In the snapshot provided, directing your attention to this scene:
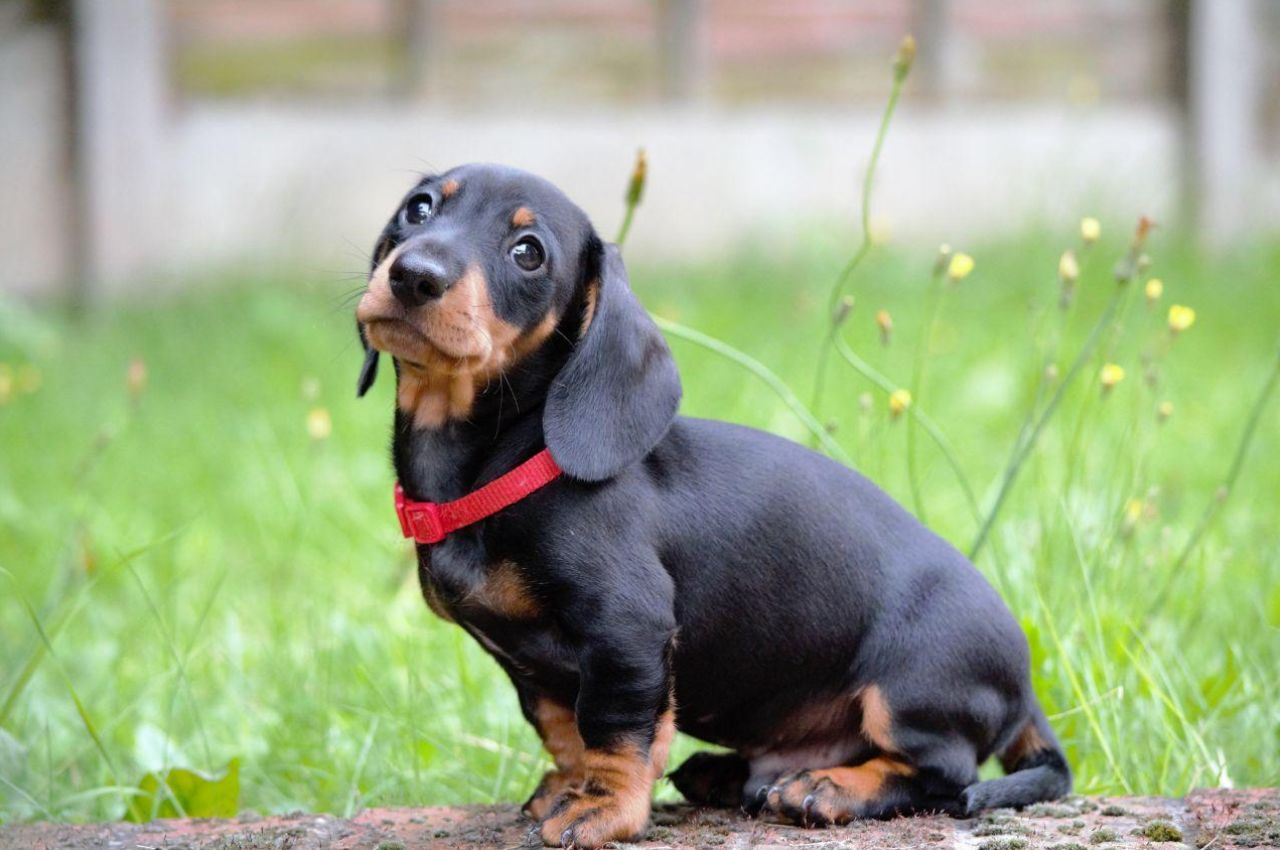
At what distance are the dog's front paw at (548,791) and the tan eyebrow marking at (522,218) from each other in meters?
0.88

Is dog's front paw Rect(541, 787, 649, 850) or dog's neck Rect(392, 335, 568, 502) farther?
dog's neck Rect(392, 335, 568, 502)

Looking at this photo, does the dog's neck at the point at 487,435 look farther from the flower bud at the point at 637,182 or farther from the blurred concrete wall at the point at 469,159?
the blurred concrete wall at the point at 469,159

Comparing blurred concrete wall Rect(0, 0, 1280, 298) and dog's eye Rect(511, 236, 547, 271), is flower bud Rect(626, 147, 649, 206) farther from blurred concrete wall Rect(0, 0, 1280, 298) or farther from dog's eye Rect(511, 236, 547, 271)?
blurred concrete wall Rect(0, 0, 1280, 298)

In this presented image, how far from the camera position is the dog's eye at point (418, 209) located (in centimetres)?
238

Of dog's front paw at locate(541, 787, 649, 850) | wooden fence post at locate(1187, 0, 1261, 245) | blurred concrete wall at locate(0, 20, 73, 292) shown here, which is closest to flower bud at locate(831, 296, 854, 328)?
dog's front paw at locate(541, 787, 649, 850)

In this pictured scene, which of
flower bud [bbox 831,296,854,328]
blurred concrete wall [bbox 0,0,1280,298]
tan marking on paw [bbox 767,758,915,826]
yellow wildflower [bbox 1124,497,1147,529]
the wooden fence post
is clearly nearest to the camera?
tan marking on paw [bbox 767,758,915,826]

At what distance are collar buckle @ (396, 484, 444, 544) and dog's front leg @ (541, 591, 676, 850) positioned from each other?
0.28m

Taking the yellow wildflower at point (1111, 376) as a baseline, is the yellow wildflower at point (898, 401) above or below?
below

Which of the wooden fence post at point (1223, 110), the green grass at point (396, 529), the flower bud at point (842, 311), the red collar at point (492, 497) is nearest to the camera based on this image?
the red collar at point (492, 497)

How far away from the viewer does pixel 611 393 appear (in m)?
2.26

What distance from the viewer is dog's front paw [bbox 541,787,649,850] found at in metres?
2.20

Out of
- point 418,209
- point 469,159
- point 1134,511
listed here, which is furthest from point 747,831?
point 469,159

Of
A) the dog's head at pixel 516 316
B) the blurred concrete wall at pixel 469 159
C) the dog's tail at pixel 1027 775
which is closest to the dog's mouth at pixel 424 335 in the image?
the dog's head at pixel 516 316

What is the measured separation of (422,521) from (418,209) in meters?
0.50
